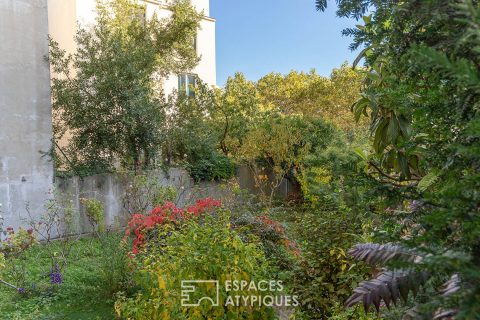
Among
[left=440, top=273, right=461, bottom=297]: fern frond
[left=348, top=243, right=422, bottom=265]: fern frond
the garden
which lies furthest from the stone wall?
[left=440, top=273, right=461, bottom=297]: fern frond

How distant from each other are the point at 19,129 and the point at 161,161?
4.04 meters

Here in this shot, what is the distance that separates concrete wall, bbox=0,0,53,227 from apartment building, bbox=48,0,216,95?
3993 mm

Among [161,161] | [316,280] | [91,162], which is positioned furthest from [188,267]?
[161,161]

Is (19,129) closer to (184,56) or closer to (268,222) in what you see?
(268,222)

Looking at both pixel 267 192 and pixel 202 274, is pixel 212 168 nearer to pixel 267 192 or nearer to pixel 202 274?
pixel 267 192

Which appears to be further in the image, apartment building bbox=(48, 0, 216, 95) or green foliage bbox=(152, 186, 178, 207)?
apartment building bbox=(48, 0, 216, 95)

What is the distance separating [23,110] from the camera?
909 centimetres

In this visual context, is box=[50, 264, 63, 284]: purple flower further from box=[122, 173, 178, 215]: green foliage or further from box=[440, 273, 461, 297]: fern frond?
box=[440, 273, 461, 297]: fern frond

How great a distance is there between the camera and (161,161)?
12.1 m

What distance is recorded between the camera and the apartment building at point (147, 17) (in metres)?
14.9

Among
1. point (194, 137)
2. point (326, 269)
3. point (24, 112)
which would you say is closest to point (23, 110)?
point (24, 112)

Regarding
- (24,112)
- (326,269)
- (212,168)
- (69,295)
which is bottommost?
(69,295)

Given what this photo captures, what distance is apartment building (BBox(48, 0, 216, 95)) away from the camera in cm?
1491

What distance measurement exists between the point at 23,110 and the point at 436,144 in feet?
30.4
